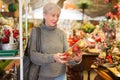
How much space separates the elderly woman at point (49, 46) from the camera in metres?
1.77

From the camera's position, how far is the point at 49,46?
1.84m

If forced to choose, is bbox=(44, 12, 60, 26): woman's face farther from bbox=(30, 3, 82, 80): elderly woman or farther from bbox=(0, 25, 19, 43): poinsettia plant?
bbox=(0, 25, 19, 43): poinsettia plant

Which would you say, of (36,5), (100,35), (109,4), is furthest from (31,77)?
(109,4)

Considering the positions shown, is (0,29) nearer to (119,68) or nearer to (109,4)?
(119,68)

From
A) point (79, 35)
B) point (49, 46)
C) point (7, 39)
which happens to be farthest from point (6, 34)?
point (79, 35)

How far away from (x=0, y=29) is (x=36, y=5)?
2.87 meters

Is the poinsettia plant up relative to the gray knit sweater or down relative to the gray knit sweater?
up

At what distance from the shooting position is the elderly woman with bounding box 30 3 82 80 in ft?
5.81

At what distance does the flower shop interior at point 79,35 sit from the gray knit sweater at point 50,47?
0.46 feet

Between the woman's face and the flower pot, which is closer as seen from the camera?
the flower pot

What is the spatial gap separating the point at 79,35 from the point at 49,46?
6.22 ft

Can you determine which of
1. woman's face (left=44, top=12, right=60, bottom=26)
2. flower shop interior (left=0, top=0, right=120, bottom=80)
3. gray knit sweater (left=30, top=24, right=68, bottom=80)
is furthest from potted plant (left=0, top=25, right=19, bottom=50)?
woman's face (left=44, top=12, right=60, bottom=26)

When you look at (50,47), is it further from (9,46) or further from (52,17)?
(9,46)

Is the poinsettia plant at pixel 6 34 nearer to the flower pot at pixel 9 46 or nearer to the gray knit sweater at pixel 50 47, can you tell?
the flower pot at pixel 9 46
